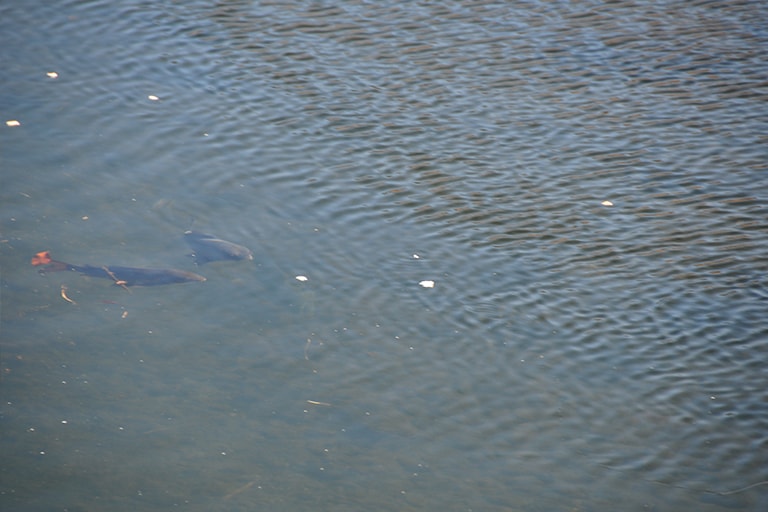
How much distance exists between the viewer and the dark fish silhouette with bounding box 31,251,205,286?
5.19 m

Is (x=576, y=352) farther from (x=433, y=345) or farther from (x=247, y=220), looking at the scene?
(x=247, y=220)

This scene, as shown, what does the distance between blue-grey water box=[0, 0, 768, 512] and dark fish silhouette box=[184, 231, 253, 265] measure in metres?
0.08

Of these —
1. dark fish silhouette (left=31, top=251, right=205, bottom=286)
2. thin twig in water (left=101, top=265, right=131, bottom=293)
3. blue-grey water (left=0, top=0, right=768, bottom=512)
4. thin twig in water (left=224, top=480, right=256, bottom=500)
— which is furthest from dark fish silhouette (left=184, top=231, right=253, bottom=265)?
thin twig in water (left=224, top=480, right=256, bottom=500)

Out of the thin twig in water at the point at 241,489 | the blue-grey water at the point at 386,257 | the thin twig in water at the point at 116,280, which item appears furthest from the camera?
the thin twig in water at the point at 116,280

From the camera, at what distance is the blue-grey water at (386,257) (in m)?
4.16

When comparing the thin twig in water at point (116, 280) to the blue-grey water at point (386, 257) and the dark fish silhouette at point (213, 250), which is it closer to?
the blue-grey water at point (386, 257)

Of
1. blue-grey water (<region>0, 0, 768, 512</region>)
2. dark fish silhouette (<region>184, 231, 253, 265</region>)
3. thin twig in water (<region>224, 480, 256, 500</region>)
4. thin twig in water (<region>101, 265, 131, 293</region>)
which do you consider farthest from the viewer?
dark fish silhouette (<region>184, 231, 253, 265</region>)

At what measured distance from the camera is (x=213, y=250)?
18.0 ft

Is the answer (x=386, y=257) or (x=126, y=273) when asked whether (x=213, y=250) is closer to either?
(x=126, y=273)

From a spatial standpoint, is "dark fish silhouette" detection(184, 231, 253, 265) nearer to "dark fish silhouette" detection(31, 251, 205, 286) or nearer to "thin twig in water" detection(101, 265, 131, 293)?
"dark fish silhouette" detection(31, 251, 205, 286)

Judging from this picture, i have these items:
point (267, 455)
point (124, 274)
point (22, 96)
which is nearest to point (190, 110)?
point (22, 96)

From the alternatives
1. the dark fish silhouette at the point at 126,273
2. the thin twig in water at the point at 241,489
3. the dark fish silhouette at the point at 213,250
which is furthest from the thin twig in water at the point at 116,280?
the thin twig in water at the point at 241,489

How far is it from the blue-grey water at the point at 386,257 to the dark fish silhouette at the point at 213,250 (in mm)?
84

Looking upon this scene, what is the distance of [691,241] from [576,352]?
5.11 feet
